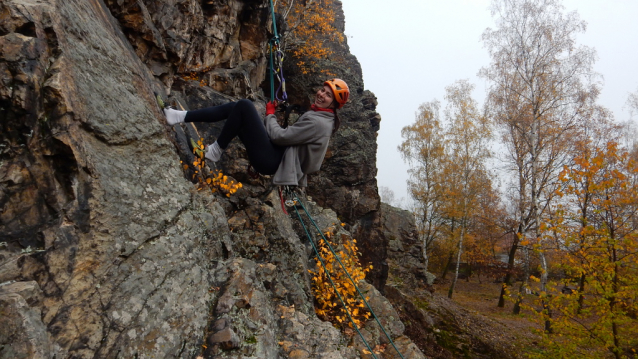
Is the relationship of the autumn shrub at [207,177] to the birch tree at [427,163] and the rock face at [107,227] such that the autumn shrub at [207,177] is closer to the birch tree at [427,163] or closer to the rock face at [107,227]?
the rock face at [107,227]

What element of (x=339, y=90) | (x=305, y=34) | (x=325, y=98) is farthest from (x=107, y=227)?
(x=305, y=34)

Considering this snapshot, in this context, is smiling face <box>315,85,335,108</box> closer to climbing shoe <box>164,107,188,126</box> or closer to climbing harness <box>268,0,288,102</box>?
climbing harness <box>268,0,288,102</box>

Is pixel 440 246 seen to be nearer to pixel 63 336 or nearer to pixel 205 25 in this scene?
pixel 205 25

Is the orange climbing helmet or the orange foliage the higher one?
the orange climbing helmet

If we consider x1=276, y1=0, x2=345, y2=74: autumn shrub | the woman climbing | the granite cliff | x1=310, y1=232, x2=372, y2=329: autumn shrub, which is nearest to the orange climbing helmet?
the woman climbing

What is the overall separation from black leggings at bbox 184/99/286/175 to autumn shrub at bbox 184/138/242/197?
0.48 meters

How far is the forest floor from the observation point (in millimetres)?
12972

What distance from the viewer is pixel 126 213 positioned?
2646 mm

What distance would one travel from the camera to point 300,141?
3.97m

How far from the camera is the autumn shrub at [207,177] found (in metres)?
4.32

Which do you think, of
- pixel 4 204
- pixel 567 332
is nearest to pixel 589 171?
pixel 567 332

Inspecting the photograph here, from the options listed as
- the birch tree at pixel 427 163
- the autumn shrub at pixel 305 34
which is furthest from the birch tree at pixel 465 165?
the autumn shrub at pixel 305 34

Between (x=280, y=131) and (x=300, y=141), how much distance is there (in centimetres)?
26

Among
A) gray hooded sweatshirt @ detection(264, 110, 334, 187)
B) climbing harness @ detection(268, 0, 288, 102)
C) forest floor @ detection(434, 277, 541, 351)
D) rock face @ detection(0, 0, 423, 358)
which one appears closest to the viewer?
rock face @ detection(0, 0, 423, 358)
